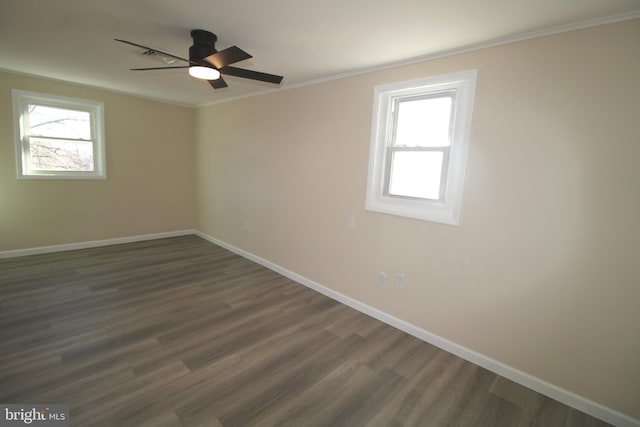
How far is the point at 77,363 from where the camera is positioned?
6.89 feet

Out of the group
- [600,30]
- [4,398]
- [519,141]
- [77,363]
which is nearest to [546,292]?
[519,141]

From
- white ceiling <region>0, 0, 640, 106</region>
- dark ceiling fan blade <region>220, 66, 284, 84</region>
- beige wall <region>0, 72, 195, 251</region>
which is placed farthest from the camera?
beige wall <region>0, 72, 195, 251</region>

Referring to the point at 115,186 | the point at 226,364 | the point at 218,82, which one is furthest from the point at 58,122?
the point at 226,364

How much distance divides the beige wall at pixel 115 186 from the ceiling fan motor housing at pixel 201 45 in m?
3.46

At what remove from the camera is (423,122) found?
8.75 ft

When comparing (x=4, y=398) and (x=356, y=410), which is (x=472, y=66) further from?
(x=4, y=398)

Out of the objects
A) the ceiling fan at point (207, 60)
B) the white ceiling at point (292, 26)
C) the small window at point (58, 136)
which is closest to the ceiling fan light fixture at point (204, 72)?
the ceiling fan at point (207, 60)

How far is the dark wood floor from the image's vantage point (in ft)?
5.91

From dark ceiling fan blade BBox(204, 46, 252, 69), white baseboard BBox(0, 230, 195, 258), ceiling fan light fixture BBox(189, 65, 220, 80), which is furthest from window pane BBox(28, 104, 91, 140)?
dark ceiling fan blade BBox(204, 46, 252, 69)

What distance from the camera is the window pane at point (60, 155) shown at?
419 centimetres

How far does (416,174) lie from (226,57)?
192 cm

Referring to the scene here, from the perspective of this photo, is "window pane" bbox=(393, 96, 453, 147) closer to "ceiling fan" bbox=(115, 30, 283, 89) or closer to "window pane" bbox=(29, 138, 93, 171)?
"ceiling fan" bbox=(115, 30, 283, 89)

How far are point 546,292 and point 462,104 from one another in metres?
1.58

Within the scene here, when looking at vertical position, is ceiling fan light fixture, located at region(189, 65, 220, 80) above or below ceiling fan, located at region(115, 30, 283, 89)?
below
